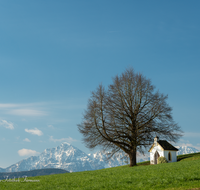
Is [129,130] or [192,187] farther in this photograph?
[129,130]

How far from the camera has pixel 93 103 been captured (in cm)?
4003

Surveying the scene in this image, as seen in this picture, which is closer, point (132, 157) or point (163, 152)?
point (132, 157)

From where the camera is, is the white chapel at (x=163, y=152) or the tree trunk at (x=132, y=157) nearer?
the tree trunk at (x=132, y=157)

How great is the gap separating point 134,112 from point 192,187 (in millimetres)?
26163

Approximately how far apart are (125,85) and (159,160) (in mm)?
22411

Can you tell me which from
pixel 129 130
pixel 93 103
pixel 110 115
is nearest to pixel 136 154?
pixel 129 130

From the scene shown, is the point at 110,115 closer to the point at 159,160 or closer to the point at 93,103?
the point at 93,103

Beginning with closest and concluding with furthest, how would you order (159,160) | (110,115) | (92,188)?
(92,188) < (110,115) < (159,160)

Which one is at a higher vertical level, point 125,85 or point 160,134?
point 125,85

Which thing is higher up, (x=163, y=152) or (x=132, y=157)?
(x=163, y=152)

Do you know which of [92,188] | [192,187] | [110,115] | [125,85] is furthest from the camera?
[125,85]

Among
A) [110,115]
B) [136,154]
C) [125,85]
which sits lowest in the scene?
[136,154]

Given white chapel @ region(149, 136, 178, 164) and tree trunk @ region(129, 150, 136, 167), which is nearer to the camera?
tree trunk @ region(129, 150, 136, 167)

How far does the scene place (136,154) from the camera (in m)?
42.9
